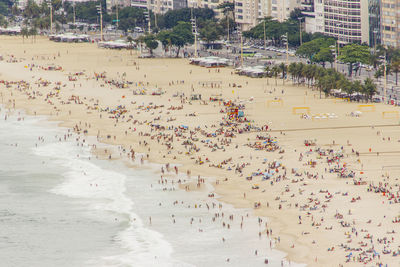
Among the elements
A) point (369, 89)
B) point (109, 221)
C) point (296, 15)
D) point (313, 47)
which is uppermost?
point (296, 15)

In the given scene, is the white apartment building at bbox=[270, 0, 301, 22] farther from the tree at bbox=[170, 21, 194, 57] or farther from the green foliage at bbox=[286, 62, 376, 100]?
the green foliage at bbox=[286, 62, 376, 100]

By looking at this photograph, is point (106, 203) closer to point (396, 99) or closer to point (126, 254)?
point (126, 254)

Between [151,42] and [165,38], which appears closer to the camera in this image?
[151,42]

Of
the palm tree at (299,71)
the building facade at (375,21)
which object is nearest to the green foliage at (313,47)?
the building facade at (375,21)

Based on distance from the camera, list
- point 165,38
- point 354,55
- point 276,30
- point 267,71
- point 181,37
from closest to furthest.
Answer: point 354,55 → point 267,71 → point 165,38 → point 181,37 → point 276,30

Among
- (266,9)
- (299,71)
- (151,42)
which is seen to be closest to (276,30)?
(266,9)

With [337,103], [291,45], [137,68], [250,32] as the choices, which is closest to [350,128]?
[337,103]

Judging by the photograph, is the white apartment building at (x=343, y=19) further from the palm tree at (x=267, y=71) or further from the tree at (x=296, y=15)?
the palm tree at (x=267, y=71)

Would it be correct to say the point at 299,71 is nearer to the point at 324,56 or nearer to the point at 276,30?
the point at 324,56
